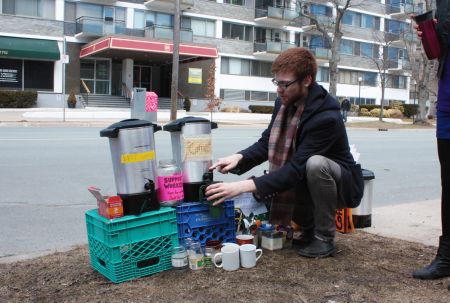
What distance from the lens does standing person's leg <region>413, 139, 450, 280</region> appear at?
10.9 feet

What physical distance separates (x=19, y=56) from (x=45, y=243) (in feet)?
106

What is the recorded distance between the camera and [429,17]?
3.21 meters

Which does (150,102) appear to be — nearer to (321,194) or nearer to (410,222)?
(410,222)

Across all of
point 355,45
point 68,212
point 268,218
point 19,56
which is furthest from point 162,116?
point 355,45

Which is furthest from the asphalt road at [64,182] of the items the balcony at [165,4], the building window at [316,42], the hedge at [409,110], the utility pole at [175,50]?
the hedge at [409,110]

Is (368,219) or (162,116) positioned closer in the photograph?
(368,219)

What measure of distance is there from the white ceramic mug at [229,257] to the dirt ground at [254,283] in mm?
55

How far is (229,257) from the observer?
136 inches

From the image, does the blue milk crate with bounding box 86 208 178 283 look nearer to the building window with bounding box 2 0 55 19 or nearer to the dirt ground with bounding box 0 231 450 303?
the dirt ground with bounding box 0 231 450 303

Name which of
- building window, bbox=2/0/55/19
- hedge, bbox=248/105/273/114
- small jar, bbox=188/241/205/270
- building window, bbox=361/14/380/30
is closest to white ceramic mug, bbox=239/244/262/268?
small jar, bbox=188/241/205/270

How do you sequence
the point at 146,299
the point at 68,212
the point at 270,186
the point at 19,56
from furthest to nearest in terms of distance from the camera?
the point at 19,56 < the point at 68,212 < the point at 270,186 < the point at 146,299

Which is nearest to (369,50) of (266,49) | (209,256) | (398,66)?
(398,66)

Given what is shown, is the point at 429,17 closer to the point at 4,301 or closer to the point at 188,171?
the point at 188,171

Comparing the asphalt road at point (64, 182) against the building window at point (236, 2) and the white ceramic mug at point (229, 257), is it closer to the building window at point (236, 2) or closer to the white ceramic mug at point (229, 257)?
the white ceramic mug at point (229, 257)
